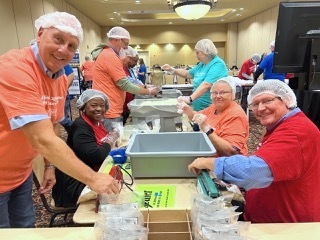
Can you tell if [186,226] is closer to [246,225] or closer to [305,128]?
[246,225]

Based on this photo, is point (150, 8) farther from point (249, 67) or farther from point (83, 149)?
point (83, 149)

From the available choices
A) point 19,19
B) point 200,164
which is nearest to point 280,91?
point 200,164

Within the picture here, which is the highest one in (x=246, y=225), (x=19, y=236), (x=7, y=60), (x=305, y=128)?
(x=7, y=60)

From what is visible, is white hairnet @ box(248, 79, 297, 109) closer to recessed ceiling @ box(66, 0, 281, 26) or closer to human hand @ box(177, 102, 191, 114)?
human hand @ box(177, 102, 191, 114)

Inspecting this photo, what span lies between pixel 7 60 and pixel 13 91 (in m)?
0.18

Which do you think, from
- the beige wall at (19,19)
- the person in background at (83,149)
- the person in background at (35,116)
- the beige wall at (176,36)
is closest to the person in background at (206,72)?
the person in background at (83,149)

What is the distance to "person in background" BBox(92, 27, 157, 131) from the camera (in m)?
2.50

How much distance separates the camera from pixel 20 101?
1003 mm

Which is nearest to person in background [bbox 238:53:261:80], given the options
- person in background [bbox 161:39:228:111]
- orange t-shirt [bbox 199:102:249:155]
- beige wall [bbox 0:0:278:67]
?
beige wall [bbox 0:0:278:67]

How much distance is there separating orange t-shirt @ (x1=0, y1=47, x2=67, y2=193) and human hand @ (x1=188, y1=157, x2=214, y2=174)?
66 centimetres

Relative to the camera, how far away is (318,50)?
1.78 metres

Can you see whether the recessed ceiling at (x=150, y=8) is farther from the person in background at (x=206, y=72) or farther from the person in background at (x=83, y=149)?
the person in background at (x=83, y=149)

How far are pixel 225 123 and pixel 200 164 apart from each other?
71 centimetres

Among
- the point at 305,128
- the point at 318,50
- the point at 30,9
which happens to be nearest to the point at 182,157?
the point at 305,128
